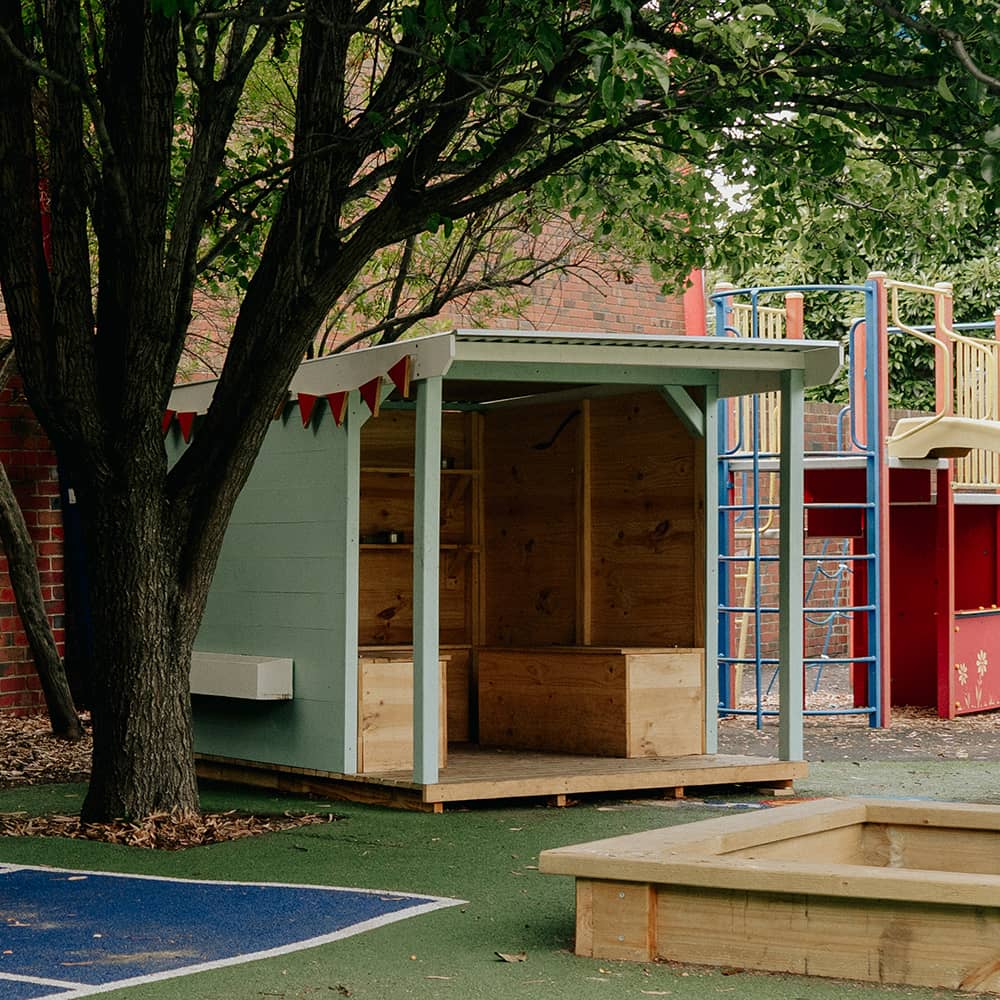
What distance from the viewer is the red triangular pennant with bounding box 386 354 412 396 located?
340 inches

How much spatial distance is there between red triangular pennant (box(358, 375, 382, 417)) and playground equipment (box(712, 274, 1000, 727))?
4347mm

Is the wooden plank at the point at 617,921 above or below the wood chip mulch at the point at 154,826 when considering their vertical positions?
above

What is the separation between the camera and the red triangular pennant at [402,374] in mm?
8648

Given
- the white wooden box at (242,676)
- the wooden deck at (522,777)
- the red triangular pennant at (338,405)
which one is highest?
the red triangular pennant at (338,405)

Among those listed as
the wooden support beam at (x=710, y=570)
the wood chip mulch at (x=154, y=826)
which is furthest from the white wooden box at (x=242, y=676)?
the wooden support beam at (x=710, y=570)

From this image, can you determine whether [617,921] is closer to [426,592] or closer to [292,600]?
[426,592]

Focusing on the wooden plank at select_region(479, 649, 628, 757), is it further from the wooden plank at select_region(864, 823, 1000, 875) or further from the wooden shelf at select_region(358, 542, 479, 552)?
the wooden plank at select_region(864, 823, 1000, 875)

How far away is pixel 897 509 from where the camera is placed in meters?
13.9

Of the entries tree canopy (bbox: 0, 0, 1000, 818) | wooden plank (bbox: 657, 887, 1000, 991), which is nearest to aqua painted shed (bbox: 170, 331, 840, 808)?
tree canopy (bbox: 0, 0, 1000, 818)

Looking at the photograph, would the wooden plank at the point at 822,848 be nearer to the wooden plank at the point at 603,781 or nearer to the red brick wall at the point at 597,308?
the wooden plank at the point at 603,781

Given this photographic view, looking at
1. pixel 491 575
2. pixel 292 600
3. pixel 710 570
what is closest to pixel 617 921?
pixel 292 600

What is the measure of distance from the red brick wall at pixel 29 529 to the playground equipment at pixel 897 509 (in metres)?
5.00

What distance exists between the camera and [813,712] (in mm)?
12664

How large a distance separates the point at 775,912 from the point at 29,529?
8.61 meters
